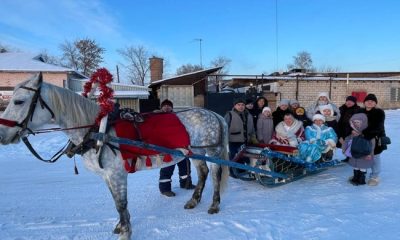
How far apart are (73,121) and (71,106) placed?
16 centimetres

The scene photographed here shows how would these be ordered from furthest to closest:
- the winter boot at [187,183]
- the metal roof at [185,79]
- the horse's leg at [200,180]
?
the metal roof at [185,79] < the winter boot at [187,183] < the horse's leg at [200,180]

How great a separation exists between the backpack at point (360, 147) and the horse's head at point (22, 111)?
478 cm

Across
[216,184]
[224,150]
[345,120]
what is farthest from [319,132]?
[216,184]

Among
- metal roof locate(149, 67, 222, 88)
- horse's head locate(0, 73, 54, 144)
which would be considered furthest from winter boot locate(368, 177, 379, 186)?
metal roof locate(149, 67, 222, 88)

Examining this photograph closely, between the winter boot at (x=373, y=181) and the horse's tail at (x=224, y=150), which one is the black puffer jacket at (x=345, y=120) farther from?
the horse's tail at (x=224, y=150)

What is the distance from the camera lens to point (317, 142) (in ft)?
17.9

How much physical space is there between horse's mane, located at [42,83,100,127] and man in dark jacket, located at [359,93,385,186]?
459cm

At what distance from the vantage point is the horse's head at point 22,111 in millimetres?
2869

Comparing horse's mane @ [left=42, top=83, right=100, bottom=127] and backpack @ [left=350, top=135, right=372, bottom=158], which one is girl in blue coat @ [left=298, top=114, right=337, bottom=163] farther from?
horse's mane @ [left=42, top=83, right=100, bottom=127]

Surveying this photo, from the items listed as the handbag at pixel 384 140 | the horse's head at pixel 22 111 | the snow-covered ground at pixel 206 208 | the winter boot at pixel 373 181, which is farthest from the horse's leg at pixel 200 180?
the handbag at pixel 384 140

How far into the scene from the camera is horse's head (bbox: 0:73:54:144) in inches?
113

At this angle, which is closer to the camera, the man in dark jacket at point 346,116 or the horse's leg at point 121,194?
the horse's leg at point 121,194

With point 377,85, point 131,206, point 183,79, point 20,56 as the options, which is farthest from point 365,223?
point 20,56

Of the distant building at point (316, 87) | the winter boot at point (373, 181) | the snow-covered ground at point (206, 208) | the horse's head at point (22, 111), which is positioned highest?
the distant building at point (316, 87)
